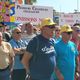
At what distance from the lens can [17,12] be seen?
53.2 feet

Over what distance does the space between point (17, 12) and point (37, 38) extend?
9.49 m

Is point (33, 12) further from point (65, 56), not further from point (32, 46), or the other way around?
point (32, 46)

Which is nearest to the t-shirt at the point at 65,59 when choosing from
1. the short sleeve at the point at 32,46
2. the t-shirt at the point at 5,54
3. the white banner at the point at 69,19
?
the short sleeve at the point at 32,46

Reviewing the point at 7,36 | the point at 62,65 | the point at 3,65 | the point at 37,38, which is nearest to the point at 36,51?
the point at 37,38

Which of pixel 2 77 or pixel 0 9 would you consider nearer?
pixel 2 77

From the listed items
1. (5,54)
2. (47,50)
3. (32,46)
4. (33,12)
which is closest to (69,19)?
(33,12)

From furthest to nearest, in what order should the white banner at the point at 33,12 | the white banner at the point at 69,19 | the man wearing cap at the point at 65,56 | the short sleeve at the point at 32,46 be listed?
the white banner at the point at 69,19
the white banner at the point at 33,12
the man wearing cap at the point at 65,56
the short sleeve at the point at 32,46

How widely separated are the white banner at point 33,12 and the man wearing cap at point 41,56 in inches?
353

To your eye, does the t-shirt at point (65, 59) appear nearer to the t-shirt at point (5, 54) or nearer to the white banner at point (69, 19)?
the t-shirt at point (5, 54)

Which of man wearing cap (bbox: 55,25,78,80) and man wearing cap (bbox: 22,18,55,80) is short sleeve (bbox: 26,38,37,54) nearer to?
man wearing cap (bbox: 22,18,55,80)

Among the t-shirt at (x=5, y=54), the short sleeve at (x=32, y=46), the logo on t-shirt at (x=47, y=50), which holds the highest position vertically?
the short sleeve at (x=32, y=46)

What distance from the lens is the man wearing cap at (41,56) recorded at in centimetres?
680

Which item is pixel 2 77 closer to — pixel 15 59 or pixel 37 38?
pixel 15 59

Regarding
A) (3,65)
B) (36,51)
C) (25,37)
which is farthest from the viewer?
(25,37)
